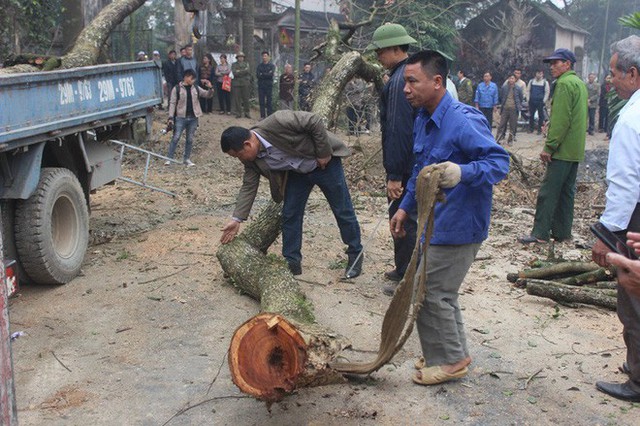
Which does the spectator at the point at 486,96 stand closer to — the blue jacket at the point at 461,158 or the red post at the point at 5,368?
the blue jacket at the point at 461,158

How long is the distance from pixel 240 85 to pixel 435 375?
1534cm

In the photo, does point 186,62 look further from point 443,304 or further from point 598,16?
point 598,16

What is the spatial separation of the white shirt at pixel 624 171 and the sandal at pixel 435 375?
124 centimetres

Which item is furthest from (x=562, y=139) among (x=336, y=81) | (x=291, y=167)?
(x=291, y=167)

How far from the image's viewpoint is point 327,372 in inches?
143

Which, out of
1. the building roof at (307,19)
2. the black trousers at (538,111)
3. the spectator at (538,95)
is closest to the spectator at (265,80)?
the spectator at (538,95)

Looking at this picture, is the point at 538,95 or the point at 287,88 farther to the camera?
the point at 538,95

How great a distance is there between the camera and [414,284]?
11.8ft

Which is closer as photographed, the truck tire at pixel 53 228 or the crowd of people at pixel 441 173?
the crowd of people at pixel 441 173

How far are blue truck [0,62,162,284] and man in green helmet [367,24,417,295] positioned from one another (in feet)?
9.19

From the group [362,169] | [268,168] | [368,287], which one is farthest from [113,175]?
[362,169]

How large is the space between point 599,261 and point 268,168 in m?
2.76

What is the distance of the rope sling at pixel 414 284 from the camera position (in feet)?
11.2

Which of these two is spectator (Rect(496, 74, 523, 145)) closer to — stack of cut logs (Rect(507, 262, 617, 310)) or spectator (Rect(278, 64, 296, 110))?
spectator (Rect(278, 64, 296, 110))
